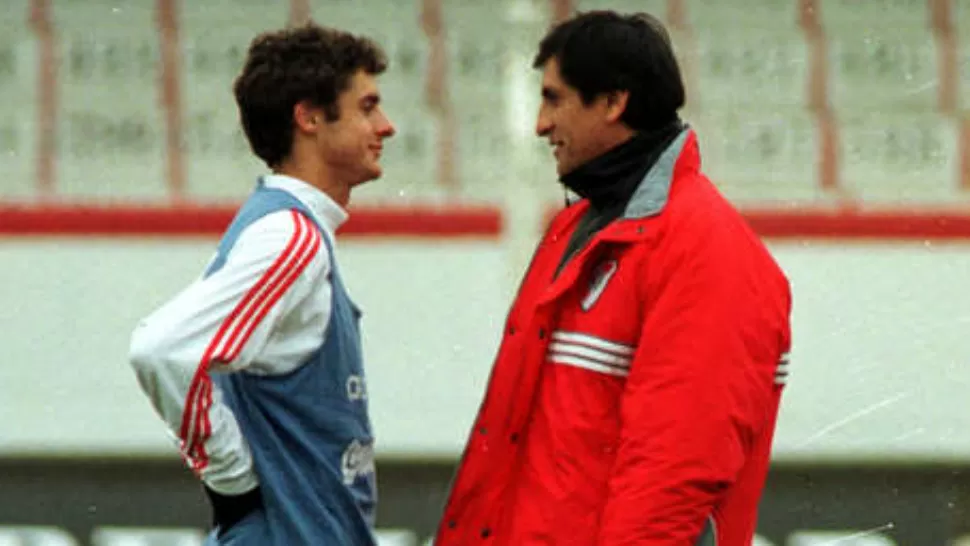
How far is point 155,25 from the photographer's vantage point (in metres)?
4.51

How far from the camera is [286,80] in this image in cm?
224

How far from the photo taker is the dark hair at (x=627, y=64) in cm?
202

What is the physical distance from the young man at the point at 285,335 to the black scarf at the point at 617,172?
30 cm

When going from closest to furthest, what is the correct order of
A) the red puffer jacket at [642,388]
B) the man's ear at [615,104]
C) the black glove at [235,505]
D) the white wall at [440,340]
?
the red puffer jacket at [642,388]
the man's ear at [615,104]
the black glove at [235,505]
the white wall at [440,340]

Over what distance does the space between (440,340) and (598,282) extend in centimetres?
229

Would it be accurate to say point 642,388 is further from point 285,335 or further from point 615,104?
point 285,335

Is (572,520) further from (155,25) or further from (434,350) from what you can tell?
(155,25)

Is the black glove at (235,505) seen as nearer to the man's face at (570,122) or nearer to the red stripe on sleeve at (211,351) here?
the red stripe on sleeve at (211,351)

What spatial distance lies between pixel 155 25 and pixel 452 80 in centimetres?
71

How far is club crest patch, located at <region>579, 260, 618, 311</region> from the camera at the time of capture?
78.7 inches

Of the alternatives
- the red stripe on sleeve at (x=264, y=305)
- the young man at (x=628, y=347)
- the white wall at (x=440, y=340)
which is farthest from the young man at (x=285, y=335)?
the white wall at (x=440, y=340)

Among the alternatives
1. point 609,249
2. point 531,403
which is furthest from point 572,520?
point 609,249

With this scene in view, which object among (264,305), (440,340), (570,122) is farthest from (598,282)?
(440,340)

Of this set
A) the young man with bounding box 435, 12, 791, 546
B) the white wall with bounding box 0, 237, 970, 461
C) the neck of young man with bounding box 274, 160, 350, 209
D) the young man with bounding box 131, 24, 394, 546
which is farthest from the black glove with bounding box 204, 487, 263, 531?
the white wall with bounding box 0, 237, 970, 461
